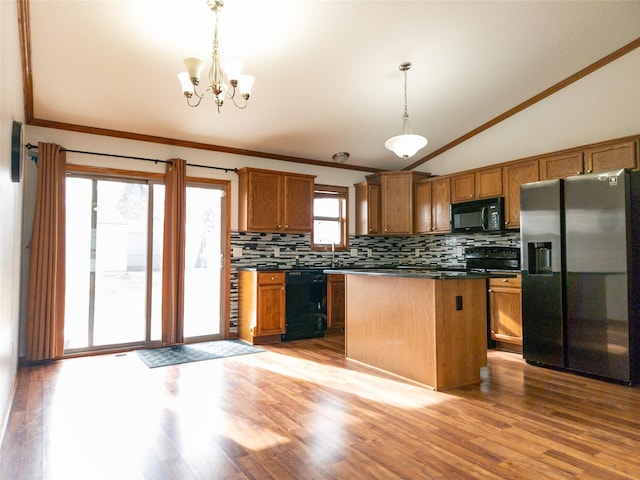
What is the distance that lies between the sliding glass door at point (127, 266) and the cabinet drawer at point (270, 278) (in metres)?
0.66

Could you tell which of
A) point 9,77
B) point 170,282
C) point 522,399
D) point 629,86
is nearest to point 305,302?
point 170,282

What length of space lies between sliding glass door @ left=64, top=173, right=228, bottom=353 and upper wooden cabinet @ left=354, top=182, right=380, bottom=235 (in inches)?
87.8

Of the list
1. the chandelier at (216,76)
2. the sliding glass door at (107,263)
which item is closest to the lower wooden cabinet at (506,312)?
the chandelier at (216,76)

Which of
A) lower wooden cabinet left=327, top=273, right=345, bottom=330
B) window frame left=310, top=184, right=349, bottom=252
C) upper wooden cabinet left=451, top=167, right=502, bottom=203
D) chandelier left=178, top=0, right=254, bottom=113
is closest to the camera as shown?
chandelier left=178, top=0, right=254, bottom=113

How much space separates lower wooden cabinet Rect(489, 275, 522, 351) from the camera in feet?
14.8

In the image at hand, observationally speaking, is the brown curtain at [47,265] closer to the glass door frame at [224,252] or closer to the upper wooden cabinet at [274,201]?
the glass door frame at [224,252]

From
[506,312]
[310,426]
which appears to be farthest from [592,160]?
[310,426]

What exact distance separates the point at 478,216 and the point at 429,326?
240cm

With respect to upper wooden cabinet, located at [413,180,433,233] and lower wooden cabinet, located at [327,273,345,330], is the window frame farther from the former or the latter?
upper wooden cabinet, located at [413,180,433,233]

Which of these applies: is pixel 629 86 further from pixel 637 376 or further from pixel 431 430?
pixel 431 430

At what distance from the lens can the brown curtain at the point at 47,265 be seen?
13.2 feet

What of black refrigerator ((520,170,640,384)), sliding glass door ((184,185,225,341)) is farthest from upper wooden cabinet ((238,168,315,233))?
black refrigerator ((520,170,640,384))

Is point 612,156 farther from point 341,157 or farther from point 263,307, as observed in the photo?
point 263,307

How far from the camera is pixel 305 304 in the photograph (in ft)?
17.7
